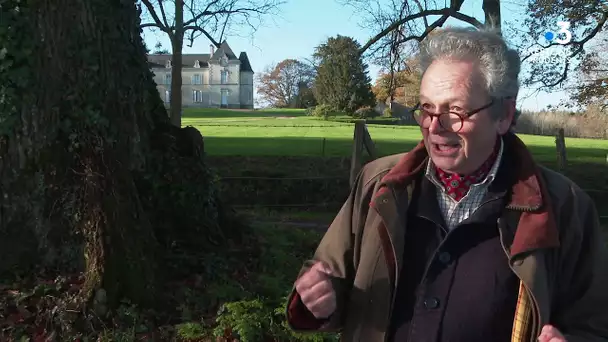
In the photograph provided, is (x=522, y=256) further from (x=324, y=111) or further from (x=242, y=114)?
(x=242, y=114)

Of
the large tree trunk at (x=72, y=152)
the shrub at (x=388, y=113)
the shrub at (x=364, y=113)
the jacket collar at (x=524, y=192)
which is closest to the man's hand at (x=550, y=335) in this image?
the jacket collar at (x=524, y=192)

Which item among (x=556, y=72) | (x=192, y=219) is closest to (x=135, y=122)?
(x=192, y=219)

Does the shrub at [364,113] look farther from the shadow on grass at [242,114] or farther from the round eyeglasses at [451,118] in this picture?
the round eyeglasses at [451,118]

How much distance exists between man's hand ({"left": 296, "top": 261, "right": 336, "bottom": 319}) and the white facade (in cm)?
10489

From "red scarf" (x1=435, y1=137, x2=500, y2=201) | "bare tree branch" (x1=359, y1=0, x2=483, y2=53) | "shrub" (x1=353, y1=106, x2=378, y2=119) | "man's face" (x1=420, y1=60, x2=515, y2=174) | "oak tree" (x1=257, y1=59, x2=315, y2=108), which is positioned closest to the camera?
"man's face" (x1=420, y1=60, x2=515, y2=174)

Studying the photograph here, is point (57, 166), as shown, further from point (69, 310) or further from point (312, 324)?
point (312, 324)

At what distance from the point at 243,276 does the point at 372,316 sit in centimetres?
368

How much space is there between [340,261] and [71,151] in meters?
3.49

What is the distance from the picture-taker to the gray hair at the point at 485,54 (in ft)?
6.54

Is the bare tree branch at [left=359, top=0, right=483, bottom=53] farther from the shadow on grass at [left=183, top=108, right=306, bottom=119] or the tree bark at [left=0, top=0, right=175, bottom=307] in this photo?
the shadow on grass at [left=183, top=108, right=306, bottom=119]

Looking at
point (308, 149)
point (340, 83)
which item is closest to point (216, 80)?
point (340, 83)

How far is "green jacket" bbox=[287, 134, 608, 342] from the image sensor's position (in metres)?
1.91

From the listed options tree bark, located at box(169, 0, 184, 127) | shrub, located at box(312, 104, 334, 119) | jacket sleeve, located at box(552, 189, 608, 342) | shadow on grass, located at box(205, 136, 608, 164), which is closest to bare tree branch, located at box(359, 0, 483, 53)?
shadow on grass, located at box(205, 136, 608, 164)

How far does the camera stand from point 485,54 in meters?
2.02
